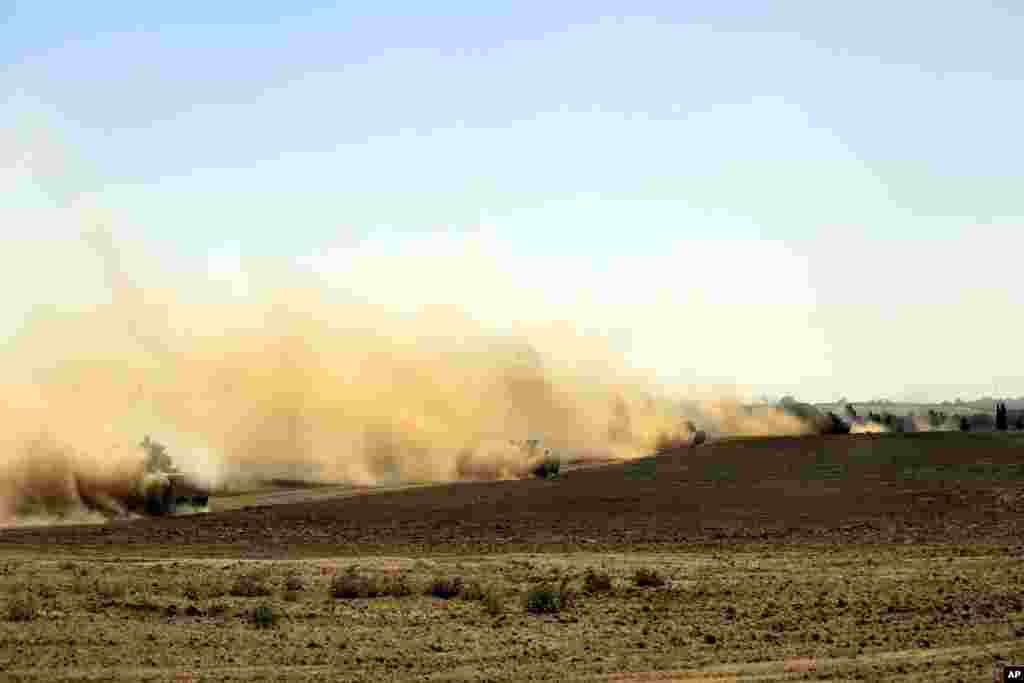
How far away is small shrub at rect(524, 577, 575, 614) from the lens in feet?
118

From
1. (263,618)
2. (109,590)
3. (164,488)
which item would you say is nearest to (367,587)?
(263,618)

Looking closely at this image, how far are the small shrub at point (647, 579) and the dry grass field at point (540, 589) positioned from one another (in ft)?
0.33

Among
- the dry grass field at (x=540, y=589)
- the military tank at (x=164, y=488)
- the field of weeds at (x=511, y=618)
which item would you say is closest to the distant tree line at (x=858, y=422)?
the dry grass field at (x=540, y=589)

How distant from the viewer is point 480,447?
4139 inches

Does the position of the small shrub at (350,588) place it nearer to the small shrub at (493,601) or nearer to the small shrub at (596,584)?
the small shrub at (493,601)

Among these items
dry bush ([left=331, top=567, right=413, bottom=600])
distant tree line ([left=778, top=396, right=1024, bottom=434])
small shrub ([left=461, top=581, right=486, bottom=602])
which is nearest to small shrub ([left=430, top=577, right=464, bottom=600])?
small shrub ([left=461, top=581, right=486, bottom=602])

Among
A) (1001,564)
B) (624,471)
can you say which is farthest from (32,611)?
(624,471)

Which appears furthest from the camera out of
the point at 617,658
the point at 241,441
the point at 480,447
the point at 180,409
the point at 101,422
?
the point at 480,447

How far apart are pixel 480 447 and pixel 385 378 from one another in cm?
895

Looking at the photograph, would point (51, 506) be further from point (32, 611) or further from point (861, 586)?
point (861, 586)

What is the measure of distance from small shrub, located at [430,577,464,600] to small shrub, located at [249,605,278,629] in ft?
18.1

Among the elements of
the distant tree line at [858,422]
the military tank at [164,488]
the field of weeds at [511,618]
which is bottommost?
the field of weeds at [511,618]

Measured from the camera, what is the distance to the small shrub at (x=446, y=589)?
38.8 metres

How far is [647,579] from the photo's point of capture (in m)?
41.3
